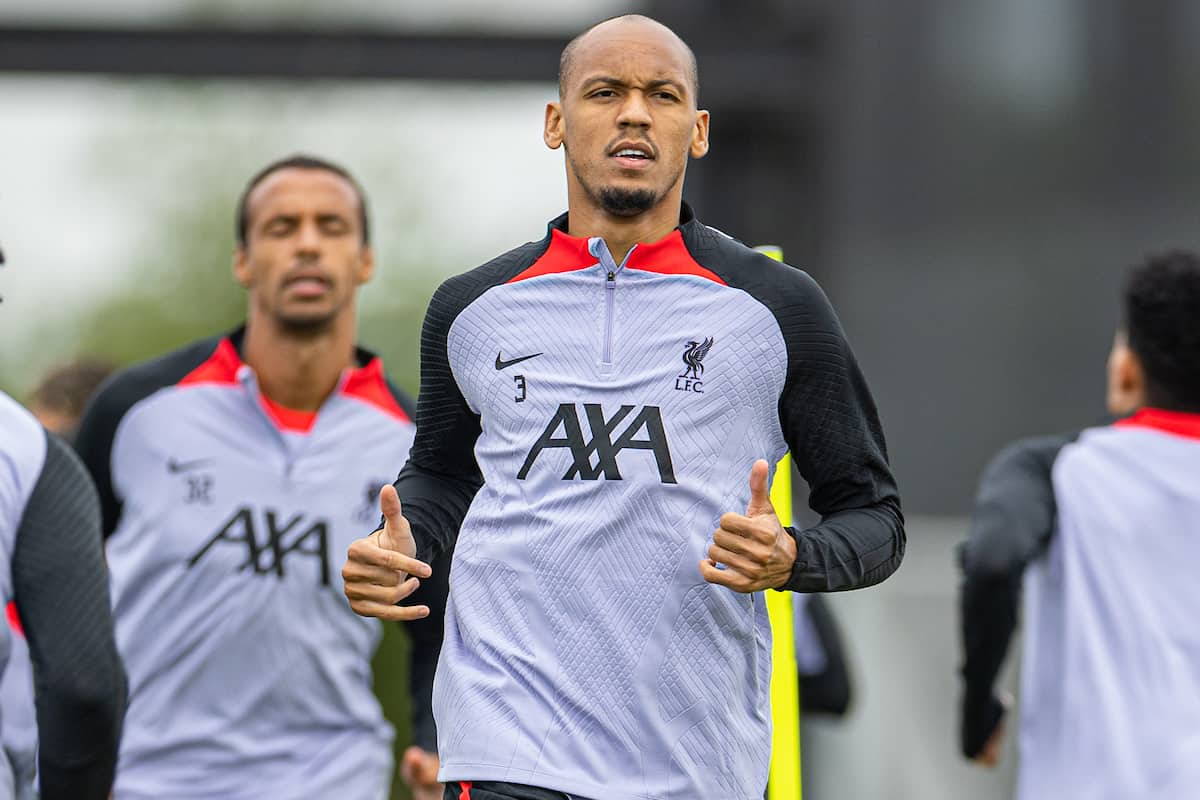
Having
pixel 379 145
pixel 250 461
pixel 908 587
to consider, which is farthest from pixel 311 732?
pixel 379 145

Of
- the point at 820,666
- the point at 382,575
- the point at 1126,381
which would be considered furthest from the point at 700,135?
the point at 820,666

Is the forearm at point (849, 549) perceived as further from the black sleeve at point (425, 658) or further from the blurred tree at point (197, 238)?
the blurred tree at point (197, 238)

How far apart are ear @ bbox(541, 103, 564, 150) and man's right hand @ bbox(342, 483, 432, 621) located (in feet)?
2.57

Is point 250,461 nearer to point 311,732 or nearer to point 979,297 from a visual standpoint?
point 311,732

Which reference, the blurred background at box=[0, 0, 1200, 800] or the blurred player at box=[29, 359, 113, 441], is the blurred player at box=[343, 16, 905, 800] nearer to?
the blurred player at box=[29, 359, 113, 441]

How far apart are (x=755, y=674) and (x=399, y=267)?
55.7 ft

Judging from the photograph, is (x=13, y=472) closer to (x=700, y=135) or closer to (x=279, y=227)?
(x=700, y=135)

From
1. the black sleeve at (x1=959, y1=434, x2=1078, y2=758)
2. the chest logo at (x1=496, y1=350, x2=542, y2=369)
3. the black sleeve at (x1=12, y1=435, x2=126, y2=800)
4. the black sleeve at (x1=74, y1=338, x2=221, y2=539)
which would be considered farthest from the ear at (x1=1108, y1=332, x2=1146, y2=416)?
the black sleeve at (x1=12, y1=435, x2=126, y2=800)

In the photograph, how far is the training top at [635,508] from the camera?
3.18m

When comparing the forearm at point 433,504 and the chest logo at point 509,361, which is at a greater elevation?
the chest logo at point 509,361

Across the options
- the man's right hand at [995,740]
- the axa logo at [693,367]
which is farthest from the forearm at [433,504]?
the man's right hand at [995,740]

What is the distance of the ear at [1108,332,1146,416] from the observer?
518 cm

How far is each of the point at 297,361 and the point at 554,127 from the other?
7.29ft

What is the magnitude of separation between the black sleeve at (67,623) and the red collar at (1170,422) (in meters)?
2.85
